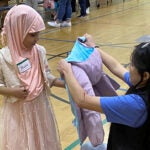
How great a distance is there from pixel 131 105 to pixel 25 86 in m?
0.66

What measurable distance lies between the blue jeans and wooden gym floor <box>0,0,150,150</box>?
0.91ft

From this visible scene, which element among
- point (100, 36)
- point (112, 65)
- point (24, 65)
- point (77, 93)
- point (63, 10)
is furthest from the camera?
point (63, 10)

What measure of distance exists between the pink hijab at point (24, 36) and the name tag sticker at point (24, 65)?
14mm

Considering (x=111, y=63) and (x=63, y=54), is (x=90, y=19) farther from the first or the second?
(x=111, y=63)

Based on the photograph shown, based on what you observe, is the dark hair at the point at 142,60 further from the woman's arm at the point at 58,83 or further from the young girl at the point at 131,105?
the woman's arm at the point at 58,83

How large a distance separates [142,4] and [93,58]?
829 centimetres

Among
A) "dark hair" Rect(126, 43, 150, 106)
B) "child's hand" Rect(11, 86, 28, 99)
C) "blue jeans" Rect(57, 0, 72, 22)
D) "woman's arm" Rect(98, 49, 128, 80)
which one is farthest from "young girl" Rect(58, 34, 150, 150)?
"blue jeans" Rect(57, 0, 72, 22)

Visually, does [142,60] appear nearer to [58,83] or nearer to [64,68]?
[64,68]

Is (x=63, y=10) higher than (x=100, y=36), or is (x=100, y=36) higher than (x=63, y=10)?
(x=63, y=10)

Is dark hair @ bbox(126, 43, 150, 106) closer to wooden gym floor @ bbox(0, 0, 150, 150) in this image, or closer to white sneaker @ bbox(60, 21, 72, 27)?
wooden gym floor @ bbox(0, 0, 150, 150)

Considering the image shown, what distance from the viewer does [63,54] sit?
4762mm

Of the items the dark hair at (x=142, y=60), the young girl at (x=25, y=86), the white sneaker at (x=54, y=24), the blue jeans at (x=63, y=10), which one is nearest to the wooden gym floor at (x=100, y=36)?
the white sneaker at (x=54, y=24)

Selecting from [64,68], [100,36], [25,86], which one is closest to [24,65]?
[25,86]

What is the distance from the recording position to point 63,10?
271 inches
